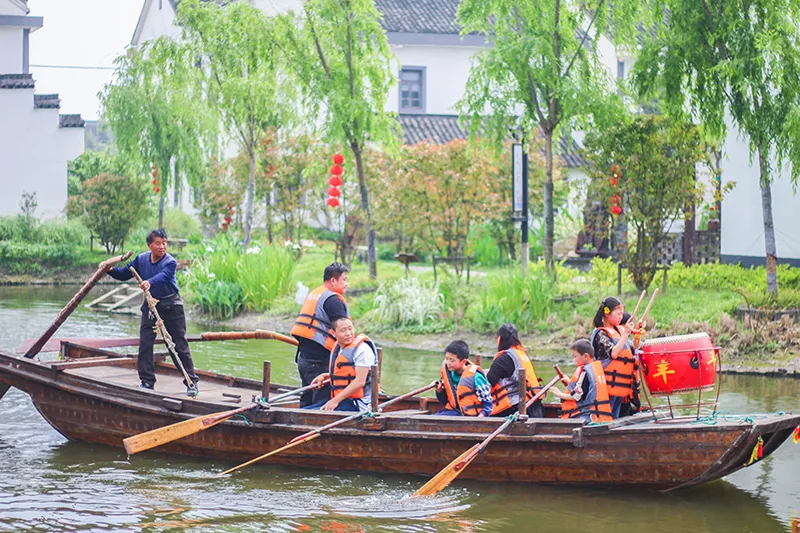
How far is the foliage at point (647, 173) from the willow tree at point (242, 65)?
25.8 feet

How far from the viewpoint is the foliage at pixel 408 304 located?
1959 cm

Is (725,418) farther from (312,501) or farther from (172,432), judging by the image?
(172,432)

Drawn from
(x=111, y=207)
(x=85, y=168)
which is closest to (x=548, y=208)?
(x=111, y=207)

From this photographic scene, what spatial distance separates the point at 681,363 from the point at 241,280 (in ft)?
44.9

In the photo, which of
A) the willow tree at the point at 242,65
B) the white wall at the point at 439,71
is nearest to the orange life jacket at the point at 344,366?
the willow tree at the point at 242,65

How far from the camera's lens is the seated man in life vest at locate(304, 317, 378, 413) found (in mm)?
10672

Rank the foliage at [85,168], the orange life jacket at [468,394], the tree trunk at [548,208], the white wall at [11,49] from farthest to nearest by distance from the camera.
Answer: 1. the white wall at [11,49]
2. the foliage at [85,168]
3. the tree trunk at [548,208]
4. the orange life jacket at [468,394]

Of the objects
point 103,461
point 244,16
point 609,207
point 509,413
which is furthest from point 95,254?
point 509,413

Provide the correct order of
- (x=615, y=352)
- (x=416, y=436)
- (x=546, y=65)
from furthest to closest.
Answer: (x=546, y=65) → (x=416, y=436) → (x=615, y=352)

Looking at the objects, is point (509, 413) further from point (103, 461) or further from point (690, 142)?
point (690, 142)

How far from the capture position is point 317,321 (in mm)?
11258

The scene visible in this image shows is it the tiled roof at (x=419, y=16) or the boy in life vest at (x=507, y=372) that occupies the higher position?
the tiled roof at (x=419, y=16)

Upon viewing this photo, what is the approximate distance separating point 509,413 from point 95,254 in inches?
869

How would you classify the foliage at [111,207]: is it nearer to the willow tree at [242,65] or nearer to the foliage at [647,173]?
the willow tree at [242,65]
